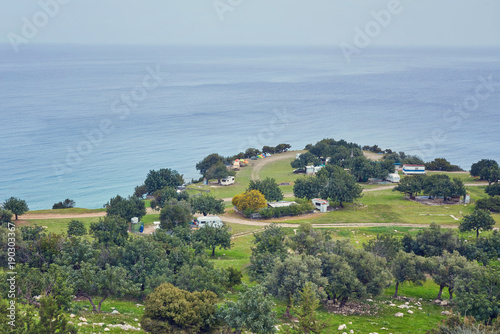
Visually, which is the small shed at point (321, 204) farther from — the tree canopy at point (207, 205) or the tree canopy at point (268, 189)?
the tree canopy at point (207, 205)

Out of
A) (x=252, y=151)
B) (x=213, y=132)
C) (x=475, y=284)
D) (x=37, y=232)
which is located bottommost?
(x=475, y=284)

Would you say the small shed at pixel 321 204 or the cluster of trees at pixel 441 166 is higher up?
the cluster of trees at pixel 441 166

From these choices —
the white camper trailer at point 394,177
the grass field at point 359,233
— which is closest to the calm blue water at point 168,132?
the grass field at point 359,233

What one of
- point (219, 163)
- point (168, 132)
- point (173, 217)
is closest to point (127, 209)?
point (173, 217)

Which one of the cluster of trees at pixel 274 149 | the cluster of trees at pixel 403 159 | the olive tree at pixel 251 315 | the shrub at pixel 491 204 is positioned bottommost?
the olive tree at pixel 251 315

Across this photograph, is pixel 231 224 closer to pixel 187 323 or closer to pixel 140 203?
pixel 140 203

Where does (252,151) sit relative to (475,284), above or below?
above

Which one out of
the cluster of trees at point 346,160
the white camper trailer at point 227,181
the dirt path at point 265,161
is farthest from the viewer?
the dirt path at point 265,161

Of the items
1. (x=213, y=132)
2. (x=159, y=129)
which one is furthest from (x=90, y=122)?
(x=213, y=132)

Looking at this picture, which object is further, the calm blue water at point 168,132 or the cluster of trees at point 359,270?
the calm blue water at point 168,132
